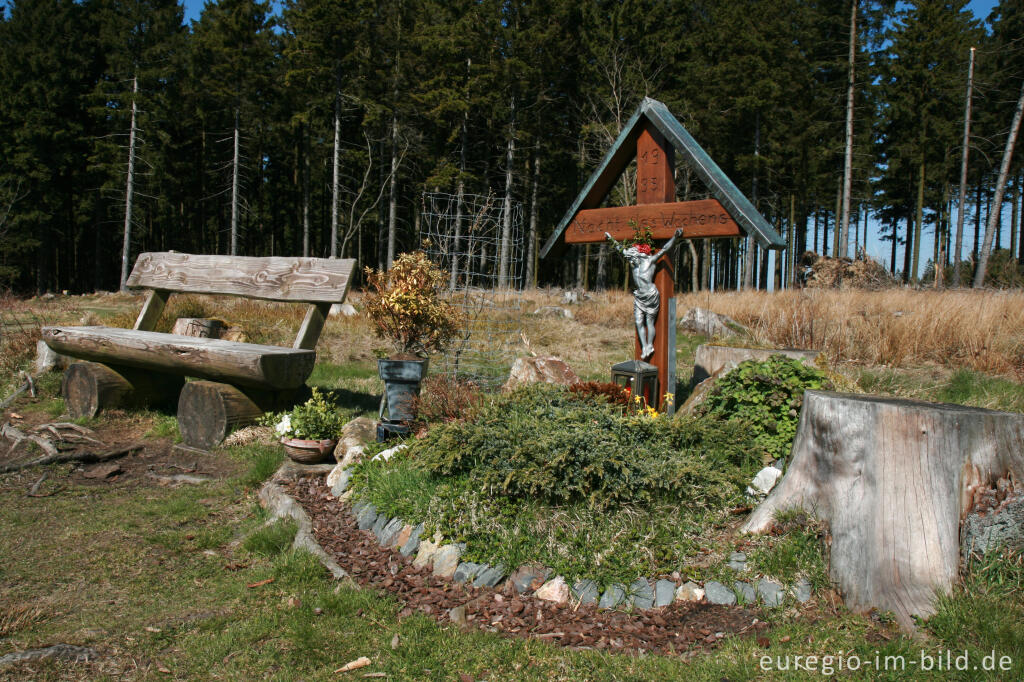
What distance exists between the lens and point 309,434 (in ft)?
18.0

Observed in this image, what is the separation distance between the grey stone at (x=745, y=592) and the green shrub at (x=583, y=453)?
629 millimetres

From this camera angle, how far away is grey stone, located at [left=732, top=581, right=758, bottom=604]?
2.98 metres

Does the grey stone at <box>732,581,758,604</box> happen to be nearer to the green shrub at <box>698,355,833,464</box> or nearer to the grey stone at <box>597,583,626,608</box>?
the grey stone at <box>597,583,626,608</box>

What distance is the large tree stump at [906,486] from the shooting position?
2.76 meters

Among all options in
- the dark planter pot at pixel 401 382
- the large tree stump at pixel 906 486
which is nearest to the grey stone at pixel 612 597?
the large tree stump at pixel 906 486

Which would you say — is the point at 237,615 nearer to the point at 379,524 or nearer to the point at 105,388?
the point at 379,524

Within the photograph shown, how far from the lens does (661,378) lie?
5977 millimetres

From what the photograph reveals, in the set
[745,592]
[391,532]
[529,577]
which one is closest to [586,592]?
[529,577]

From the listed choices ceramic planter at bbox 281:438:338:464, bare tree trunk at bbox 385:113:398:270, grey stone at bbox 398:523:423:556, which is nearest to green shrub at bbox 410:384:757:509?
grey stone at bbox 398:523:423:556

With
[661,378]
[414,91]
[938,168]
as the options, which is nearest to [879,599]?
[661,378]

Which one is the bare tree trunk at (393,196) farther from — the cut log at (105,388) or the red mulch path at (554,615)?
the red mulch path at (554,615)

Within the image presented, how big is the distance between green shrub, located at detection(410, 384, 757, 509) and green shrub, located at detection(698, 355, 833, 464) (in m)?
0.18

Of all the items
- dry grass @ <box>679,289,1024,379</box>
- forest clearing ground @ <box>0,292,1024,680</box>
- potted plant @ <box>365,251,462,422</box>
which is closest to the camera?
forest clearing ground @ <box>0,292,1024,680</box>

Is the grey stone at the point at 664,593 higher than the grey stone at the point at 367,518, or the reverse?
the grey stone at the point at 664,593
